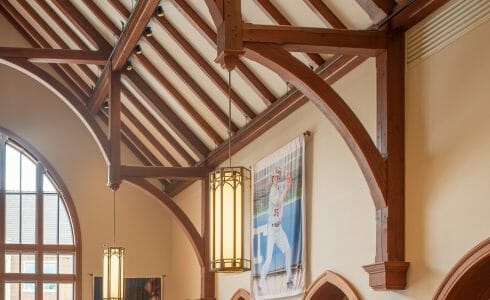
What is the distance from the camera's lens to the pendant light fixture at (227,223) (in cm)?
538

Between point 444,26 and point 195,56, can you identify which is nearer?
point 444,26

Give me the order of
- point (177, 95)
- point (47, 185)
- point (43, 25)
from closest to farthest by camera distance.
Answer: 1. point (177, 95)
2. point (43, 25)
3. point (47, 185)

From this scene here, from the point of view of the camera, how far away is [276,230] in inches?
377

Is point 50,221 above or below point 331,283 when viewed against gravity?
above

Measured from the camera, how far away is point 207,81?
10.5 metres

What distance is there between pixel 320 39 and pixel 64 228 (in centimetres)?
842

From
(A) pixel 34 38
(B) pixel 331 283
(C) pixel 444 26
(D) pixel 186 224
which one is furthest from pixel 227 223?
(A) pixel 34 38

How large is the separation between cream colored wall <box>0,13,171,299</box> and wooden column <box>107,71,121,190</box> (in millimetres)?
3440

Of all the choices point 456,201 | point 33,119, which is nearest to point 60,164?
point 33,119

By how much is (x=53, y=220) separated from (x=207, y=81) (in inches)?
188

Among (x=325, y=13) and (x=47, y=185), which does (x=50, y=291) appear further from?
(x=325, y=13)

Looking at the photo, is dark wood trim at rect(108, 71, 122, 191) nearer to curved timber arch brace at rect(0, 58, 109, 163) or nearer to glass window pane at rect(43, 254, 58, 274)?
curved timber arch brace at rect(0, 58, 109, 163)

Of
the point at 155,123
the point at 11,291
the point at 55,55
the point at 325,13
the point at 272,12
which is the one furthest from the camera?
the point at 11,291

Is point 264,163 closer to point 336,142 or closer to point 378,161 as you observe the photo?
point 336,142
